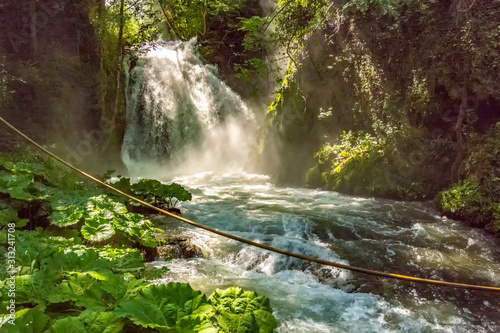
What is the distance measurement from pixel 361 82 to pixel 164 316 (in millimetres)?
9436

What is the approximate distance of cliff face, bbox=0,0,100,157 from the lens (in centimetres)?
845

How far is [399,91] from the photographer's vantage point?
8.84m

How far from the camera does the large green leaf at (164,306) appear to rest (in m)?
1.93

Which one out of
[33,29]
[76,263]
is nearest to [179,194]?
A: [76,263]

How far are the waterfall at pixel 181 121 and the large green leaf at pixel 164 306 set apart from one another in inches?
517

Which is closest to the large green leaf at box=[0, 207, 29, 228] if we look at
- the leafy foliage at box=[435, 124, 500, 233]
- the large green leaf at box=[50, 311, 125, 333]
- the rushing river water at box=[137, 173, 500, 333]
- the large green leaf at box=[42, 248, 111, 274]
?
the large green leaf at box=[42, 248, 111, 274]

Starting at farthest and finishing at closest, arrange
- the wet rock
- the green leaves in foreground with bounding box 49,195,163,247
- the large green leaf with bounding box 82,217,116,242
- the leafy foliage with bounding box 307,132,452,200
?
1. the leafy foliage with bounding box 307,132,452,200
2. the wet rock
3. the green leaves in foreground with bounding box 49,195,163,247
4. the large green leaf with bounding box 82,217,116,242

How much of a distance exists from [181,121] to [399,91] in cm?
1009

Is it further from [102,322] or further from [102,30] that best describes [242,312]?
[102,30]

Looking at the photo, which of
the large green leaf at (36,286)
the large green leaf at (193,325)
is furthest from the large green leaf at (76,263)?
the large green leaf at (193,325)

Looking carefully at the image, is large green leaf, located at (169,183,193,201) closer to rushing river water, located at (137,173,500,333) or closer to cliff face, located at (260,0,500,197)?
rushing river water, located at (137,173,500,333)

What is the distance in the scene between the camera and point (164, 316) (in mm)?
1993

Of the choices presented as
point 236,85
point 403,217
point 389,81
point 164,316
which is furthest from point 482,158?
point 236,85

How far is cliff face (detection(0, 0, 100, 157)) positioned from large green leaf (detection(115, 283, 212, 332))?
310 inches
